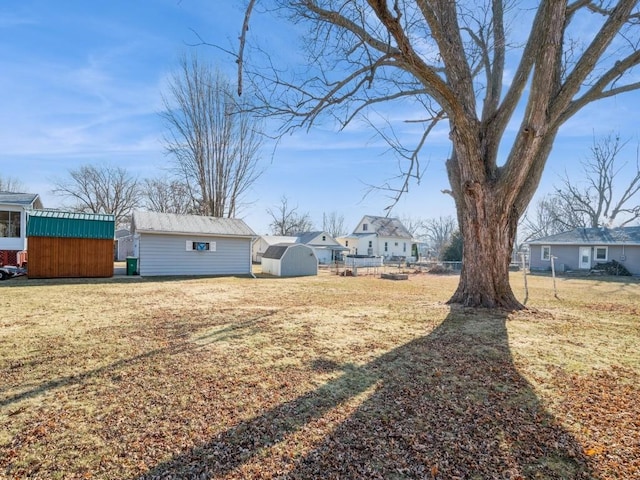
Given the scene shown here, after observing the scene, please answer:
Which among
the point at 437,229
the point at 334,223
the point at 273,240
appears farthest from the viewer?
the point at 334,223

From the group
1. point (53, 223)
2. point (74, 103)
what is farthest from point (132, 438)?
point (53, 223)

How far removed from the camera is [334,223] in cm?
6047

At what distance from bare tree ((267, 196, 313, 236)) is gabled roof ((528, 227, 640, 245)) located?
28920 mm

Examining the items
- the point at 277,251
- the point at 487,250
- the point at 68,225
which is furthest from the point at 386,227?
the point at 487,250

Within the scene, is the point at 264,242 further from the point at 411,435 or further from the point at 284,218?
the point at 411,435

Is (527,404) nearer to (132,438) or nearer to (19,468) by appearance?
(132,438)

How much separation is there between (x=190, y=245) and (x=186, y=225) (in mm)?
1025

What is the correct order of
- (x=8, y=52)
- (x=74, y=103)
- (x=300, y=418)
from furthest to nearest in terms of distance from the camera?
(x=74, y=103) → (x=8, y=52) → (x=300, y=418)

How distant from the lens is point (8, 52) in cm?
755

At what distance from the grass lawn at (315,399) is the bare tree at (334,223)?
177 ft

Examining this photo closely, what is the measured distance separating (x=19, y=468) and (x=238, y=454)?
138cm

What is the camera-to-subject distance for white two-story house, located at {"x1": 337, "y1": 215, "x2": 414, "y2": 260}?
4000 centimetres

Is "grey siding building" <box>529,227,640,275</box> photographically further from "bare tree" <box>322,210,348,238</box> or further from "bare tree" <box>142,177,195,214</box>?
"bare tree" <box>322,210,348,238</box>

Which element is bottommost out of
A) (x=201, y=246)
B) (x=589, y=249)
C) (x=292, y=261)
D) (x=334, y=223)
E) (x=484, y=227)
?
(x=292, y=261)
